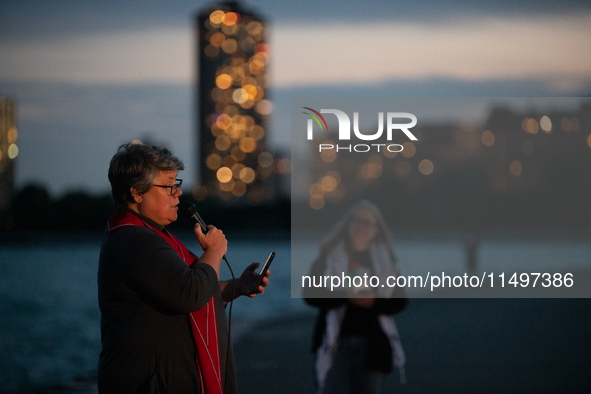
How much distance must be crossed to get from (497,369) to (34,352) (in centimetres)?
1422

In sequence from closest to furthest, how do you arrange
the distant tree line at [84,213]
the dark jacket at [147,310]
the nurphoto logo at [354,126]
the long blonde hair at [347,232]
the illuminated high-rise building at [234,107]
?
1. the dark jacket at [147,310]
2. the long blonde hair at [347,232]
3. the nurphoto logo at [354,126]
4. the distant tree line at [84,213]
5. the illuminated high-rise building at [234,107]

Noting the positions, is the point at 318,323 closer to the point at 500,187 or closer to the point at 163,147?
the point at 163,147

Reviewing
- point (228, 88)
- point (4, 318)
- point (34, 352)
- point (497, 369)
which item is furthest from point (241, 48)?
point (497, 369)

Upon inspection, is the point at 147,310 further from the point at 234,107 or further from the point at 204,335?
the point at 234,107

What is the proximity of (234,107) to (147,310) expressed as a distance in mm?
117838

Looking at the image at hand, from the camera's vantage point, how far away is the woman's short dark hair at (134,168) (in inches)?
84.4

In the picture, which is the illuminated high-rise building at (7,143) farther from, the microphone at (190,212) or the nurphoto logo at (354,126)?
the microphone at (190,212)

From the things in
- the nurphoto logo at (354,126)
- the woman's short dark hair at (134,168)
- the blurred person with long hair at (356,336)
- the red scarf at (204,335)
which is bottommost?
the blurred person with long hair at (356,336)

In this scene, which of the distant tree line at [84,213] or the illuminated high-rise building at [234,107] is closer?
the distant tree line at [84,213]

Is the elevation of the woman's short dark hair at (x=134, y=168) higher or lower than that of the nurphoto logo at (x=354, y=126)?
lower

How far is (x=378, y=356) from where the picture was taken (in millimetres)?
3822

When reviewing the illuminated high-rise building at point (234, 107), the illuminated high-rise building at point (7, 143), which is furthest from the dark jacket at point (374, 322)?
the illuminated high-rise building at point (234, 107)

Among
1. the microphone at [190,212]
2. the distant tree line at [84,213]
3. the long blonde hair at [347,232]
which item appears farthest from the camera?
the distant tree line at [84,213]

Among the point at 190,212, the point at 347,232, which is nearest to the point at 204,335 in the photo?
the point at 190,212
